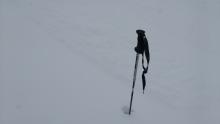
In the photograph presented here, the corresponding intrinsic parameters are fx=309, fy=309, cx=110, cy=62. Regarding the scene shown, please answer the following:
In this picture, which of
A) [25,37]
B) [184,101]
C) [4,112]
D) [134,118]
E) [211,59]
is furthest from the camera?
[211,59]

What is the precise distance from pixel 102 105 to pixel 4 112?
1423 mm

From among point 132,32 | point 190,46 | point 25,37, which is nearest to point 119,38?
point 132,32

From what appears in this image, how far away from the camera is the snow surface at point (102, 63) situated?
4605 millimetres

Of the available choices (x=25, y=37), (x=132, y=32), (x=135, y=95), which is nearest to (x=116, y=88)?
(x=135, y=95)

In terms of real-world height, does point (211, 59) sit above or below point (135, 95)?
above

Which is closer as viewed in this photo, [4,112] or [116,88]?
[4,112]

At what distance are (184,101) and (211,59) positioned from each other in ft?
6.67

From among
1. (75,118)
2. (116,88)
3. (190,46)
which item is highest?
(190,46)

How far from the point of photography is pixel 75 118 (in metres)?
4.40

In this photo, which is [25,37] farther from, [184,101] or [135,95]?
[184,101]

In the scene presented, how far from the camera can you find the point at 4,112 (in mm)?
4246

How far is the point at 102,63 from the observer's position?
20.1 feet

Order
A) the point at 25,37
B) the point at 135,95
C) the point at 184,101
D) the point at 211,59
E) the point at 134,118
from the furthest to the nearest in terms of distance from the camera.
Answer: the point at 211,59
the point at 25,37
the point at 184,101
the point at 135,95
the point at 134,118

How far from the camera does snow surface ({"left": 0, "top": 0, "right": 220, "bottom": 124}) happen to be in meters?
4.61
